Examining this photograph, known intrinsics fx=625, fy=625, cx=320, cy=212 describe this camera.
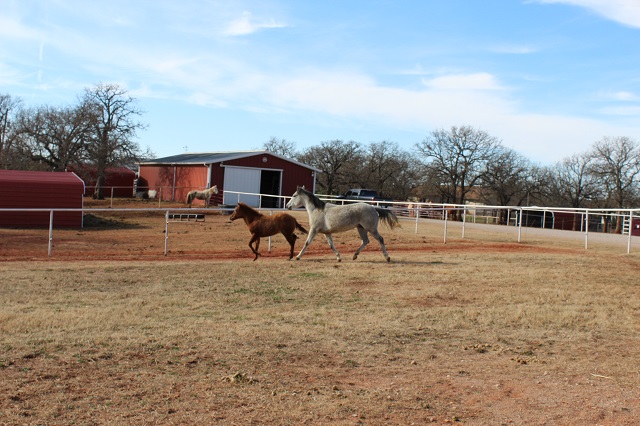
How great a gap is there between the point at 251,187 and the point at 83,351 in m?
35.5

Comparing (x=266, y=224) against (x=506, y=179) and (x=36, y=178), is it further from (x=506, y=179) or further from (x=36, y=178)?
(x=506, y=179)

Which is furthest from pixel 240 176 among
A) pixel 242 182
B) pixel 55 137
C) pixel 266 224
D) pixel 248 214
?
pixel 266 224

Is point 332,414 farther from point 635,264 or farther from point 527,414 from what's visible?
point 635,264

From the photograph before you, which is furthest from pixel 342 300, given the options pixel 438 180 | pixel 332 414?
pixel 438 180

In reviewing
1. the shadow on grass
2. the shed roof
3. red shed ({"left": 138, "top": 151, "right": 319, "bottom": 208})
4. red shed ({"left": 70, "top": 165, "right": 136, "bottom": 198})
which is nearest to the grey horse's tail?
the shadow on grass

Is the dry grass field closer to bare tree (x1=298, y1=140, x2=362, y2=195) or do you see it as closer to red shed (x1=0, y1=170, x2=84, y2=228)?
red shed (x1=0, y1=170, x2=84, y2=228)

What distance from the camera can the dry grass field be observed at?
517cm

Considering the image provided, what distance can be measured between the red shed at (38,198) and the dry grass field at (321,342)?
11592 mm

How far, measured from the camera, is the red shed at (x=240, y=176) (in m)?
40.2

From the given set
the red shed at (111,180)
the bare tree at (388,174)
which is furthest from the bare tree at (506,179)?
the red shed at (111,180)

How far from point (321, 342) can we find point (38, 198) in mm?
22726

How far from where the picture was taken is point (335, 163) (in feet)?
200

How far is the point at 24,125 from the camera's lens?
139ft

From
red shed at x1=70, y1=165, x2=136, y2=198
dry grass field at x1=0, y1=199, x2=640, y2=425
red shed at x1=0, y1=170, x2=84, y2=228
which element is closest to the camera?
dry grass field at x1=0, y1=199, x2=640, y2=425
